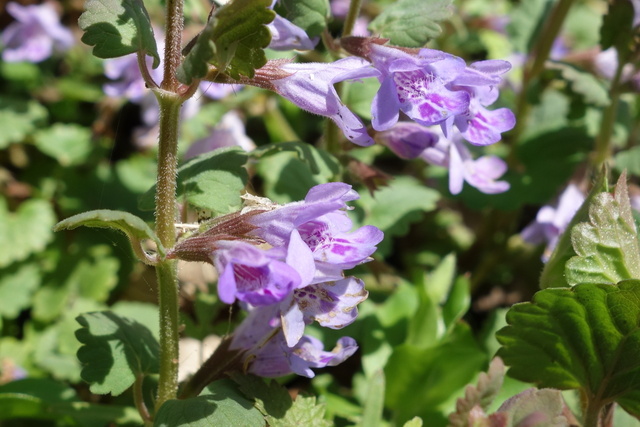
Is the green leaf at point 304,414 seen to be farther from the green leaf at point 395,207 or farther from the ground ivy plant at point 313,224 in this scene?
the green leaf at point 395,207

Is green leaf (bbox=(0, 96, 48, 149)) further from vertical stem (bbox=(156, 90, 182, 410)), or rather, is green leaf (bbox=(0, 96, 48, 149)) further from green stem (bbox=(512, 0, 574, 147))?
green stem (bbox=(512, 0, 574, 147))

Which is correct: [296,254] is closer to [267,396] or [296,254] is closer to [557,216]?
[267,396]

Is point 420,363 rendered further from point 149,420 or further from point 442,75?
point 442,75

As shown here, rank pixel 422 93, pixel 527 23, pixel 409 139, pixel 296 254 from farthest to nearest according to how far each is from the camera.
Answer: pixel 527 23 < pixel 409 139 < pixel 422 93 < pixel 296 254

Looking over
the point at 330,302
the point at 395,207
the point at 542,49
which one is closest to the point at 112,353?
the point at 330,302

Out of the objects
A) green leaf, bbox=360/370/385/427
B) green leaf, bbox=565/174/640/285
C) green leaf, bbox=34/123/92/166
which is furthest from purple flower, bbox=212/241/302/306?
green leaf, bbox=34/123/92/166

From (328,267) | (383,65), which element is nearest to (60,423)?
(328,267)
